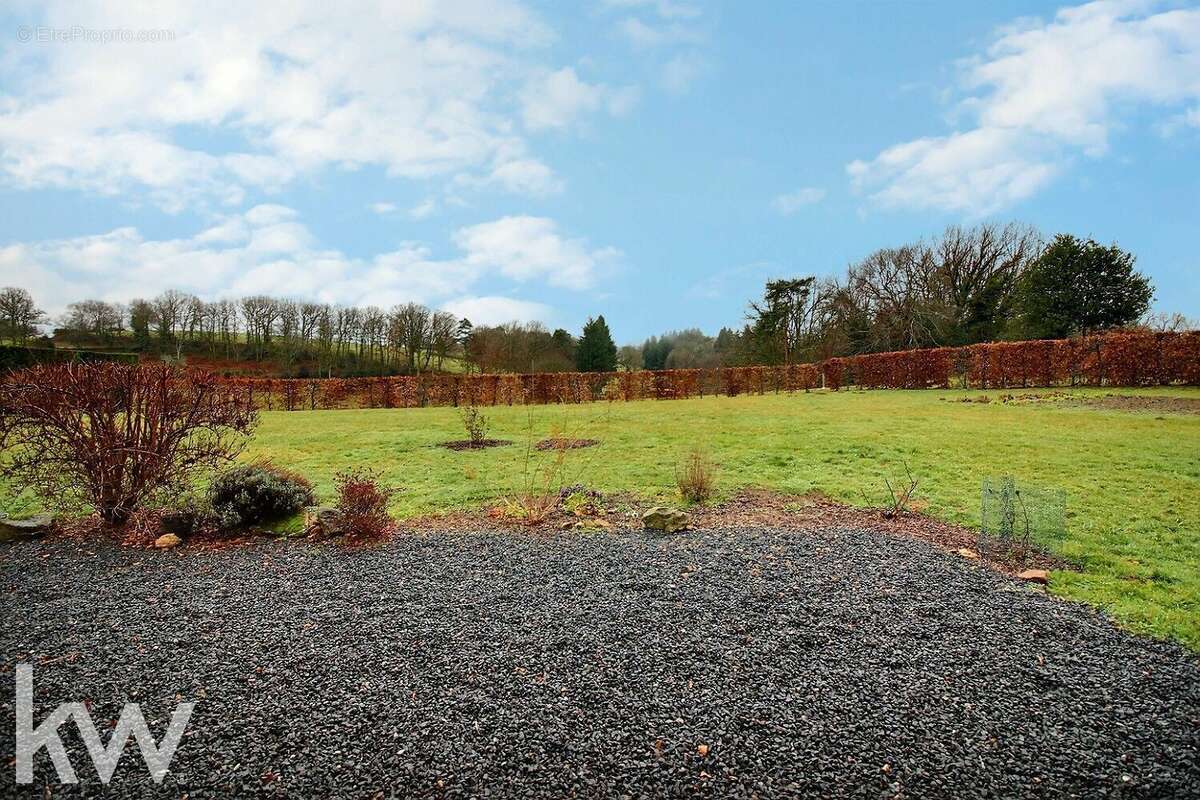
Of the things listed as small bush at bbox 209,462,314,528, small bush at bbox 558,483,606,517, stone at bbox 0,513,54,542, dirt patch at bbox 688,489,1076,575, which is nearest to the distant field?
dirt patch at bbox 688,489,1076,575

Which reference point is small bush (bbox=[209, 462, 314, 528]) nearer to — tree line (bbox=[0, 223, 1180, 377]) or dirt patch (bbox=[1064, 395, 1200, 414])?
dirt patch (bbox=[1064, 395, 1200, 414])

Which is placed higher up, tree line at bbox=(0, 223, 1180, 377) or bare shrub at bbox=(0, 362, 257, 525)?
tree line at bbox=(0, 223, 1180, 377)

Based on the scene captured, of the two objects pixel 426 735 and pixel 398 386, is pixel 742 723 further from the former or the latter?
pixel 398 386

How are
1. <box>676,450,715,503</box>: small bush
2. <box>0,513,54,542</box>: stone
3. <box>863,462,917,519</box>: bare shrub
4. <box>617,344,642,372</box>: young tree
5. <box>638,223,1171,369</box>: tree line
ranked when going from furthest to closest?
1. <box>617,344,642,372</box>: young tree
2. <box>638,223,1171,369</box>: tree line
3. <box>676,450,715,503</box>: small bush
4. <box>863,462,917,519</box>: bare shrub
5. <box>0,513,54,542</box>: stone

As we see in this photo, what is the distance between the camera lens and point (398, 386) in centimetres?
2722

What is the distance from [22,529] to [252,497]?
2.31m

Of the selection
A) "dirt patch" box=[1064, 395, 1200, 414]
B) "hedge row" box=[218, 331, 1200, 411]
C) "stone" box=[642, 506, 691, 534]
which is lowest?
"stone" box=[642, 506, 691, 534]

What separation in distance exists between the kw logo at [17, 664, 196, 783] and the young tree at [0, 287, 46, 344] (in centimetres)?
5427

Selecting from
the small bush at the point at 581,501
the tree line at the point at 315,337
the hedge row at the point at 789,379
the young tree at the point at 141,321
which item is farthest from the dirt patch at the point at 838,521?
the young tree at the point at 141,321

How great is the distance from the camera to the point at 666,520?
5.77 meters

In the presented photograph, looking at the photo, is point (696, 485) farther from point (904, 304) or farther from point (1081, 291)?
point (904, 304)

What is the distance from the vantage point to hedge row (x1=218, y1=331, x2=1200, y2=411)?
19.6 m

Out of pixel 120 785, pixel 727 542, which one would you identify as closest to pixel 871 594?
pixel 727 542

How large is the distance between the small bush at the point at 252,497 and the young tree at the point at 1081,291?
31.4 m
